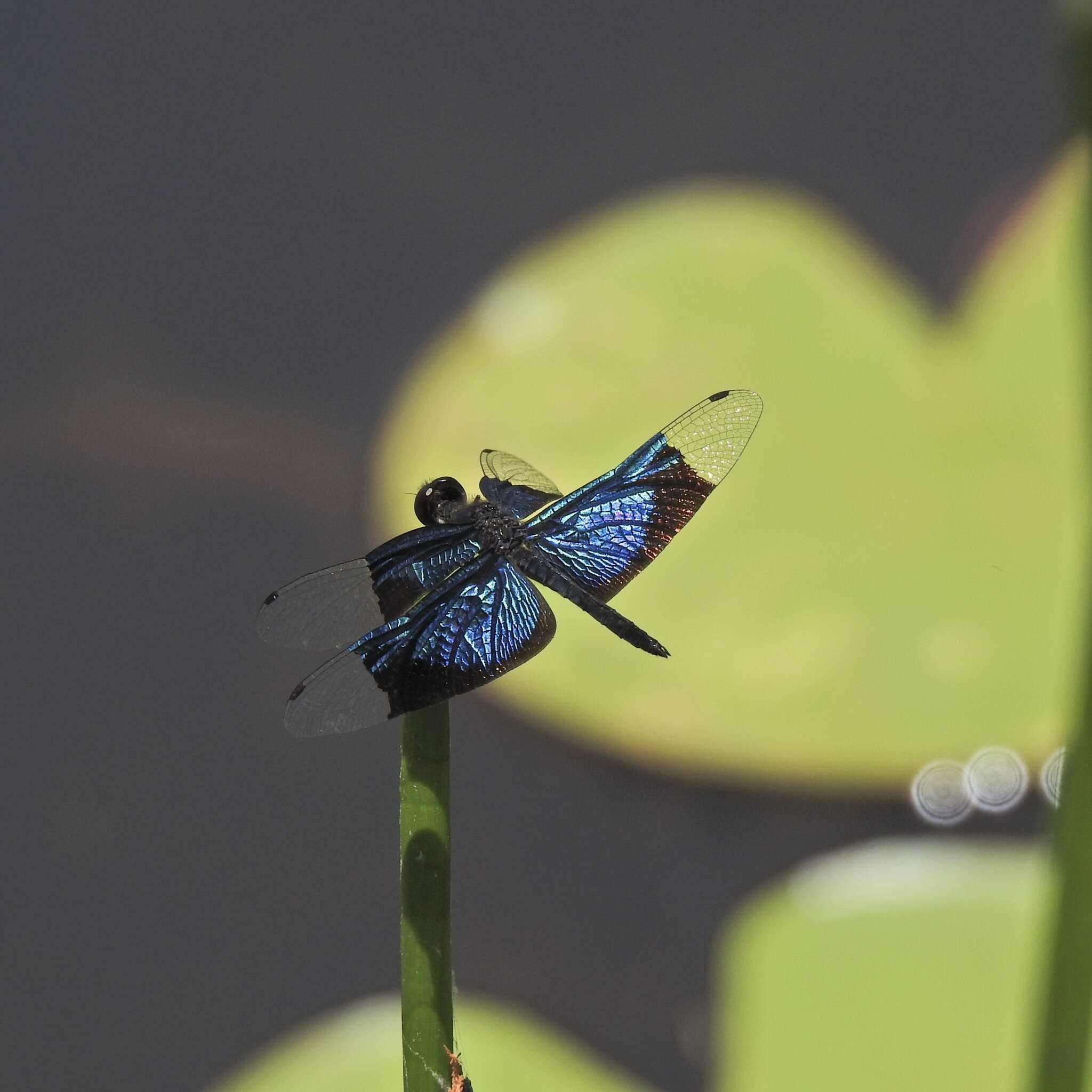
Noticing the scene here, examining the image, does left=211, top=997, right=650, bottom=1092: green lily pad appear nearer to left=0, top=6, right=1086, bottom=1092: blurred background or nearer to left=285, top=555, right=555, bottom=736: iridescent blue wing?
left=0, top=6, right=1086, bottom=1092: blurred background

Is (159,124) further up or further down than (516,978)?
further up

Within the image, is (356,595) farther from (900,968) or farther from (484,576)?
(900,968)

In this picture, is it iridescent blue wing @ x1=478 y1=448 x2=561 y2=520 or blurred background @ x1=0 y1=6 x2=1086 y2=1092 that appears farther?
blurred background @ x1=0 y1=6 x2=1086 y2=1092

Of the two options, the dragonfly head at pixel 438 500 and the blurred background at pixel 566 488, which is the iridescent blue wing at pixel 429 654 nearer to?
the dragonfly head at pixel 438 500

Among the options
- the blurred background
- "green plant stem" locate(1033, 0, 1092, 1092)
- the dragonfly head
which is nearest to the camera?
"green plant stem" locate(1033, 0, 1092, 1092)

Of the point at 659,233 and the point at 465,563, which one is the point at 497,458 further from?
the point at 659,233

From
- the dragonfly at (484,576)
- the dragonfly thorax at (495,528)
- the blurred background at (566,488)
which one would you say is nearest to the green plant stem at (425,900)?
the dragonfly at (484,576)

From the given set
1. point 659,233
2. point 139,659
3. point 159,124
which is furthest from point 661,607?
point 159,124

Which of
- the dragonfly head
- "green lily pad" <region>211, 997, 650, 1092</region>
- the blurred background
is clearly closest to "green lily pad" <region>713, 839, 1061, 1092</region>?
the blurred background
